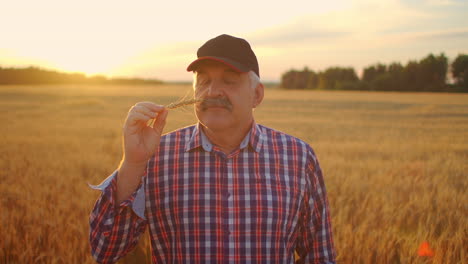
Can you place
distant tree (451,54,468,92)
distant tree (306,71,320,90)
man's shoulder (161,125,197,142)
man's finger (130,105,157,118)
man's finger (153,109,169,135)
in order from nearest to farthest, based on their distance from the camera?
man's finger (130,105,157,118) → man's finger (153,109,169,135) → man's shoulder (161,125,197,142) → distant tree (451,54,468,92) → distant tree (306,71,320,90)

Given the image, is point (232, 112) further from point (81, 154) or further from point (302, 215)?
point (81, 154)

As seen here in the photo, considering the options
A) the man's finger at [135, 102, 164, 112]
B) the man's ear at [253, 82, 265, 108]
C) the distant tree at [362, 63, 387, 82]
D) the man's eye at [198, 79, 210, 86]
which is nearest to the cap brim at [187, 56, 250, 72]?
the man's eye at [198, 79, 210, 86]

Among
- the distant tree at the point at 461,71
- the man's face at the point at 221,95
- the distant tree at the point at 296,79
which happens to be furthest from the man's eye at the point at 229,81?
the distant tree at the point at 296,79

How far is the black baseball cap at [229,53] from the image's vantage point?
168 cm

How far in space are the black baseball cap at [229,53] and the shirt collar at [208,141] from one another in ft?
1.15

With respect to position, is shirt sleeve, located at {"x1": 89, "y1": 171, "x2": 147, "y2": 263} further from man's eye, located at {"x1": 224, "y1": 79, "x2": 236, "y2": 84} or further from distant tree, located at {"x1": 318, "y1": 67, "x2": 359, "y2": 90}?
→ distant tree, located at {"x1": 318, "y1": 67, "x2": 359, "y2": 90}

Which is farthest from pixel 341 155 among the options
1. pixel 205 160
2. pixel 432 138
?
pixel 205 160

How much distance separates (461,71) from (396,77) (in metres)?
11.6

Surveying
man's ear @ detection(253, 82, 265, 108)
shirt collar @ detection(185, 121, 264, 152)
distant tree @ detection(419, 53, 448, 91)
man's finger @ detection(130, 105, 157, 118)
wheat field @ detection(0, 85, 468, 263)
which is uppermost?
distant tree @ detection(419, 53, 448, 91)

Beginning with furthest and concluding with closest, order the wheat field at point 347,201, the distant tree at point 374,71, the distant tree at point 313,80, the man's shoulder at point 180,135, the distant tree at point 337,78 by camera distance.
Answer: the distant tree at point 313,80 < the distant tree at point 337,78 < the distant tree at point 374,71 < the wheat field at point 347,201 < the man's shoulder at point 180,135

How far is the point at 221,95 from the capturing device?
1.72m

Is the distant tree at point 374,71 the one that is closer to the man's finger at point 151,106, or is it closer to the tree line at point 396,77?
the tree line at point 396,77

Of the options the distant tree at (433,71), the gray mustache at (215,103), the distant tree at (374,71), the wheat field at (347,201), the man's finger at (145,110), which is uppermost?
the distant tree at (374,71)

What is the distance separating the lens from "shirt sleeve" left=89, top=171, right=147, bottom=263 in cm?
164
